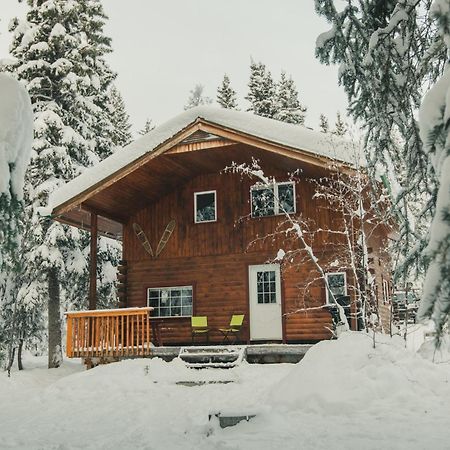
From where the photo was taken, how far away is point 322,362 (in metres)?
8.44

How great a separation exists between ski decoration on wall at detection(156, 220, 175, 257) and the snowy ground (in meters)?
5.12

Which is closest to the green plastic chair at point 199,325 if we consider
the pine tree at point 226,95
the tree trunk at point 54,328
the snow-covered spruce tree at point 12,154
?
the tree trunk at point 54,328

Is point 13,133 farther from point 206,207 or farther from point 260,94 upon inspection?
point 260,94

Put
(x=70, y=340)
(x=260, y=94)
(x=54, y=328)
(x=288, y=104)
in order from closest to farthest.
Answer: (x=70, y=340)
(x=54, y=328)
(x=260, y=94)
(x=288, y=104)

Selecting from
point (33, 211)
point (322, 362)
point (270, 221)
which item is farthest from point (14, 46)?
point (322, 362)

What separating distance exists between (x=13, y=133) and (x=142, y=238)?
11.6 m

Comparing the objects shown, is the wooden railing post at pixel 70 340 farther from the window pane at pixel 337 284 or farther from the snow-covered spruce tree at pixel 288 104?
the snow-covered spruce tree at pixel 288 104

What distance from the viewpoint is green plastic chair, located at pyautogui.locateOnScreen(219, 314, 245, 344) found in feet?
47.5

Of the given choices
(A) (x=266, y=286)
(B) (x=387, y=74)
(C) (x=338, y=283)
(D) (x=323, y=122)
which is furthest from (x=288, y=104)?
(B) (x=387, y=74)

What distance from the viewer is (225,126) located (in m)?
13.8

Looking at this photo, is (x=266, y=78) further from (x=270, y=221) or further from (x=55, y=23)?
(x=270, y=221)

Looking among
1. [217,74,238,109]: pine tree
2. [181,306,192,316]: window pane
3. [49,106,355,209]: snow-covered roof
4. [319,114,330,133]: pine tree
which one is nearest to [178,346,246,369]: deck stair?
[181,306,192,316]: window pane

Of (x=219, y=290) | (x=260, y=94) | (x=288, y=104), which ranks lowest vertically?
(x=219, y=290)

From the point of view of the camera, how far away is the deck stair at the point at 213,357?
1232 cm
